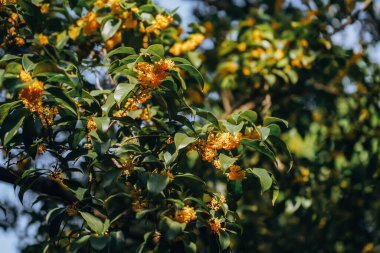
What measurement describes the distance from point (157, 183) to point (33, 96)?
17.6 inches

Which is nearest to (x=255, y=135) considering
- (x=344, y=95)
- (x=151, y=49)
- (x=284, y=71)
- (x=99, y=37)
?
(x=151, y=49)

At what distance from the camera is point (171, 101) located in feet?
4.92

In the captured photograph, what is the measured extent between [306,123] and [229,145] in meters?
1.66

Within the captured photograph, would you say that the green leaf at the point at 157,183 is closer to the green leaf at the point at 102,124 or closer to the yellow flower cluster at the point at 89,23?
the green leaf at the point at 102,124

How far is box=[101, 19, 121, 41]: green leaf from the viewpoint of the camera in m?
1.91


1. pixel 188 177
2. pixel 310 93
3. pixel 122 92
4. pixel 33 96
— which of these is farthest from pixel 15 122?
pixel 310 93

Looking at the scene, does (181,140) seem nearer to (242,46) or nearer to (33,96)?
(33,96)

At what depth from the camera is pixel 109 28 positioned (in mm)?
1936

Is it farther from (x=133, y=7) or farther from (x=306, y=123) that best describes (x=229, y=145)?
(x=306, y=123)

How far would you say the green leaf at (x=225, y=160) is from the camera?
1326 mm

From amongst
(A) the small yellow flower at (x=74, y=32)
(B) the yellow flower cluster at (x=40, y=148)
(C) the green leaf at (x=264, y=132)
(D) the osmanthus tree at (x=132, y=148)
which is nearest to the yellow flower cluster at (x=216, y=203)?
(D) the osmanthus tree at (x=132, y=148)

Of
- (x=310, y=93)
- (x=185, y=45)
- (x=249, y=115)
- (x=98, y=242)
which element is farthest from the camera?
(x=310, y=93)

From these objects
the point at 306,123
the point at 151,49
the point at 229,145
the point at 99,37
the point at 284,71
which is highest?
the point at 151,49

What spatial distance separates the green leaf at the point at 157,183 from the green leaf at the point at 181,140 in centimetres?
10
